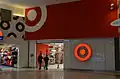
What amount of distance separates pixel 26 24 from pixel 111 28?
889 centimetres

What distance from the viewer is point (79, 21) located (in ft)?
66.8

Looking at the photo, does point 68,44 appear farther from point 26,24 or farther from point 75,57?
point 26,24

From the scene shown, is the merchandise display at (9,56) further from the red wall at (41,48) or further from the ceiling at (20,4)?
the ceiling at (20,4)

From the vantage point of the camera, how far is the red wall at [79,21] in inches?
751

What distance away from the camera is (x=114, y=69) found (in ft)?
63.0

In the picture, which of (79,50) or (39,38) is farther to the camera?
(39,38)

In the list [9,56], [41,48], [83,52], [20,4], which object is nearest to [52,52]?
[9,56]

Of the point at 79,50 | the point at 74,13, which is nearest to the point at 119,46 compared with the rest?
the point at 79,50

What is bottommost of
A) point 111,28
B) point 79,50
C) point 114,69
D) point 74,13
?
point 114,69

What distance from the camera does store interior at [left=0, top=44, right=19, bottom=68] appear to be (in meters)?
25.3

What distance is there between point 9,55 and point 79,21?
36.7 feet

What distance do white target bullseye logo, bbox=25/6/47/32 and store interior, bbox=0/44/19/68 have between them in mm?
2738

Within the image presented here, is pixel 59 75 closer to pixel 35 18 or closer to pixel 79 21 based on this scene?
pixel 79 21

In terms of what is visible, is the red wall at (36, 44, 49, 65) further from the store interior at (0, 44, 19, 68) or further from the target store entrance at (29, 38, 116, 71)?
the target store entrance at (29, 38, 116, 71)
